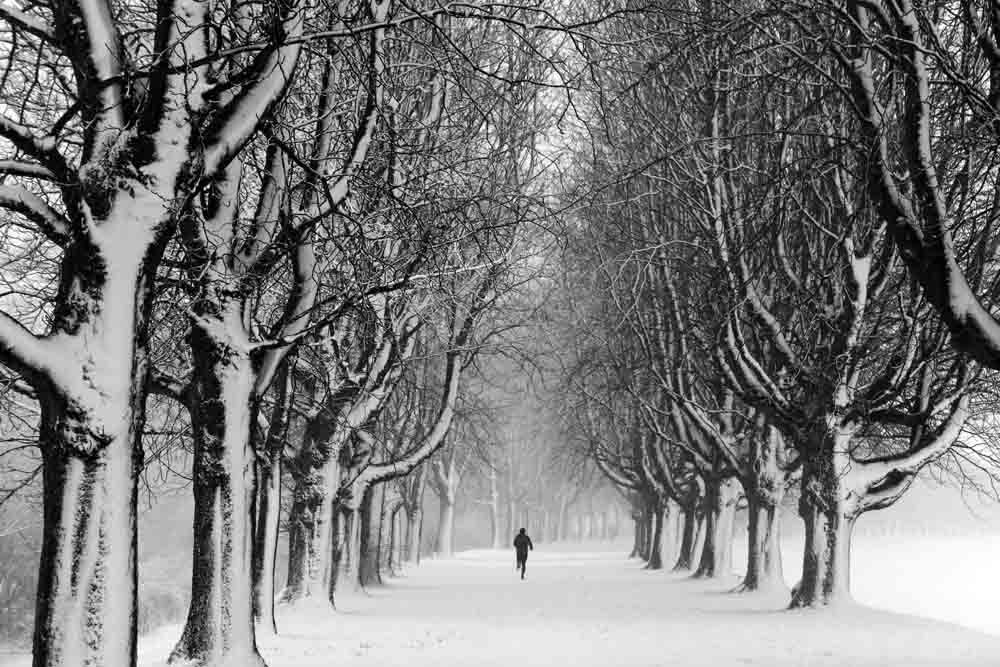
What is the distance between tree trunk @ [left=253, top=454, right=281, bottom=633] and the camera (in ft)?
45.5

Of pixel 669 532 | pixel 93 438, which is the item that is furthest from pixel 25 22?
pixel 669 532

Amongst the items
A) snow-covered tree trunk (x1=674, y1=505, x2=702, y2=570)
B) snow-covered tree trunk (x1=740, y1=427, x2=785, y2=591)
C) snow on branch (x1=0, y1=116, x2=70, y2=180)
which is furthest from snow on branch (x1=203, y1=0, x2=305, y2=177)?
snow-covered tree trunk (x1=674, y1=505, x2=702, y2=570)

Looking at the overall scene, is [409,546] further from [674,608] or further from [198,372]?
[198,372]

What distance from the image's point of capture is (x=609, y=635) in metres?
14.7

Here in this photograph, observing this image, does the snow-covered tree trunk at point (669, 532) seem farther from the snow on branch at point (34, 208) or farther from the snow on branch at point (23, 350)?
the snow on branch at point (23, 350)

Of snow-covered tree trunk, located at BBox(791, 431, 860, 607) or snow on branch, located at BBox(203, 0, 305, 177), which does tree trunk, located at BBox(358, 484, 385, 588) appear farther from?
snow on branch, located at BBox(203, 0, 305, 177)

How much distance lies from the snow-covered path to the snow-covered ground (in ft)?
0.05

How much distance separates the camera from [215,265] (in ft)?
32.9

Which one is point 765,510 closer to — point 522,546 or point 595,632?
point 595,632

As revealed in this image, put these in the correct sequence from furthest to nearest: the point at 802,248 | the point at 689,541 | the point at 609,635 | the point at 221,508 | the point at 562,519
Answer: the point at 562,519, the point at 689,541, the point at 802,248, the point at 609,635, the point at 221,508

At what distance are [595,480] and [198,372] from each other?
60022 mm

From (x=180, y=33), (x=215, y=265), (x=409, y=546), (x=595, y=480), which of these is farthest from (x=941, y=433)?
(x=595, y=480)

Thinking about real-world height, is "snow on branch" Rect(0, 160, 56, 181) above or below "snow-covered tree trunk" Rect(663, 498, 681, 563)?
above

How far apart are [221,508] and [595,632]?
22.7 feet
